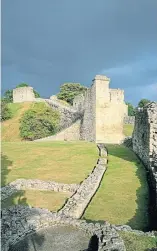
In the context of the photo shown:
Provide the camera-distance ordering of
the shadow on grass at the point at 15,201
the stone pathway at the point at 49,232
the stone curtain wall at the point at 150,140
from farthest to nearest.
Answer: the stone curtain wall at the point at 150,140 → the shadow on grass at the point at 15,201 → the stone pathway at the point at 49,232

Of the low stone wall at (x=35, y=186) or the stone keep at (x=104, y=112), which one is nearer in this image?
the low stone wall at (x=35, y=186)

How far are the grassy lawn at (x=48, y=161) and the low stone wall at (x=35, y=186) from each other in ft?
3.82

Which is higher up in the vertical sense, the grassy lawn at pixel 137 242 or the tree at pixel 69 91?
the tree at pixel 69 91

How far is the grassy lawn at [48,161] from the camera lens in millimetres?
24969

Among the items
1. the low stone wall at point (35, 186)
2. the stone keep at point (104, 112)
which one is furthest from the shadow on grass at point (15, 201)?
the stone keep at point (104, 112)

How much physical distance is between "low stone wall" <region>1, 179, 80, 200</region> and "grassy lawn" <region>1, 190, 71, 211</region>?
479 millimetres

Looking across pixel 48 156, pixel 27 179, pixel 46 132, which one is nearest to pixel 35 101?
pixel 46 132

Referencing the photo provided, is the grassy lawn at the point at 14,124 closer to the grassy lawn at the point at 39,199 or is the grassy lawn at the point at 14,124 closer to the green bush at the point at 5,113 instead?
the green bush at the point at 5,113

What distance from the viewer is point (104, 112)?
2030 inches

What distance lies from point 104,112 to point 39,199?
32.8 meters

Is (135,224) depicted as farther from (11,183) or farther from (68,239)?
(11,183)

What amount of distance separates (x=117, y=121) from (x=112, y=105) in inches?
101

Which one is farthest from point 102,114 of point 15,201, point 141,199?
point 15,201

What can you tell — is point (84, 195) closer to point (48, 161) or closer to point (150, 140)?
point (150, 140)
